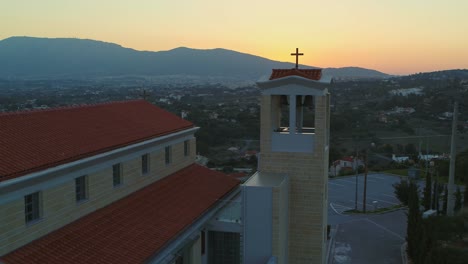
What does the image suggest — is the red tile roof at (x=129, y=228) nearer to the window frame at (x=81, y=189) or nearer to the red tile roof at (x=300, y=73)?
the window frame at (x=81, y=189)

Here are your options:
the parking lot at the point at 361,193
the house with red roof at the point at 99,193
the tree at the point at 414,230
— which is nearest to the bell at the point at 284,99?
the house with red roof at the point at 99,193

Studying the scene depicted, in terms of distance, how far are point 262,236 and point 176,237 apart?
9.53 ft

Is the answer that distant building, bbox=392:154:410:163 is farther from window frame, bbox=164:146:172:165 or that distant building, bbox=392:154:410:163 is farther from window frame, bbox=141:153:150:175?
window frame, bbox=141:153:150:175

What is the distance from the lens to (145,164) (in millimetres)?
18906

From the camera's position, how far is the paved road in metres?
27.3

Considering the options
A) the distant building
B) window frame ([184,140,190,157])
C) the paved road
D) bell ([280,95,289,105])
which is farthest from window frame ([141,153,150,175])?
the distant building

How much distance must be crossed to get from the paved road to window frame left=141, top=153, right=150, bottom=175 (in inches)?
516

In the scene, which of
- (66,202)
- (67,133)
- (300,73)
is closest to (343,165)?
(300,73)

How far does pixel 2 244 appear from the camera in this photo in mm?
10469

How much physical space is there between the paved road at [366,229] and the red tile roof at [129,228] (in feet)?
38.4

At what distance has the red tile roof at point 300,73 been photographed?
16562 mm

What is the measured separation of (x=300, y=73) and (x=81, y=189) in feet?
28.9

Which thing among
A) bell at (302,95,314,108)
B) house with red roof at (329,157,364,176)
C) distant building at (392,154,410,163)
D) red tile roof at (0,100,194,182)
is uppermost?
bell at (302,95,314,108)

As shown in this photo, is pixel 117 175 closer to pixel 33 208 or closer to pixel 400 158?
pixel 33 208
